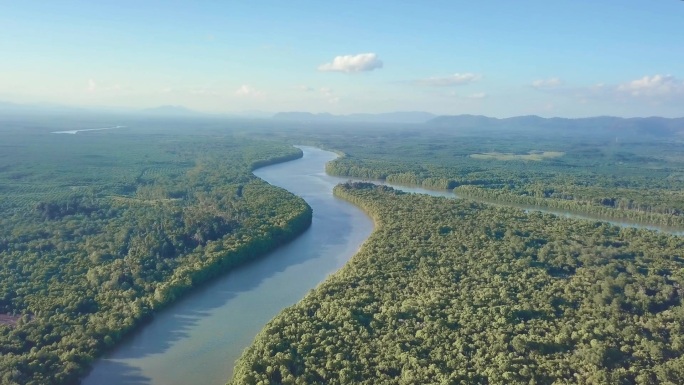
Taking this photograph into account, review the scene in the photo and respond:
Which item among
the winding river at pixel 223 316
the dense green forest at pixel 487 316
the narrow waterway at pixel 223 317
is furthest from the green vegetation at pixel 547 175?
the narrow waterway at pixel 223 317

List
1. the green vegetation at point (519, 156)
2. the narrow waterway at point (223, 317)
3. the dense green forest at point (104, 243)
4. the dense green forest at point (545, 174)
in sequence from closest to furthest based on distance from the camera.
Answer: the narrow waterway at point (223, 317) → the dense green forest at point (104, 243) → the dense green forest at point (545, 174) → the green vegetation at point (519, 156)

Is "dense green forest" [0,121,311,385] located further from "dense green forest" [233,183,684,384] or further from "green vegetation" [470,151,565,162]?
"green vegetation" [470,151,565,162]

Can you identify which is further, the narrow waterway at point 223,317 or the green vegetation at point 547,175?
the green vegetation at point 547,175

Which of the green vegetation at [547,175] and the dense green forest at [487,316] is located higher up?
the green vegetation at [547,175]

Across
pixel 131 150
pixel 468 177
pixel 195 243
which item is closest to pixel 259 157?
pixel 131 150

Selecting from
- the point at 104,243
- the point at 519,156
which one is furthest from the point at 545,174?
the point at 104,243

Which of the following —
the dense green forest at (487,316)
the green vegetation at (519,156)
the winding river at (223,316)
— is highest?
the green vegetation at (519,156)

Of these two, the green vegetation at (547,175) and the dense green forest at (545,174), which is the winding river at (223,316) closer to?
the dense green forest at (545,174)

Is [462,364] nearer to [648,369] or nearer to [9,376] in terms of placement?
[648,369]
